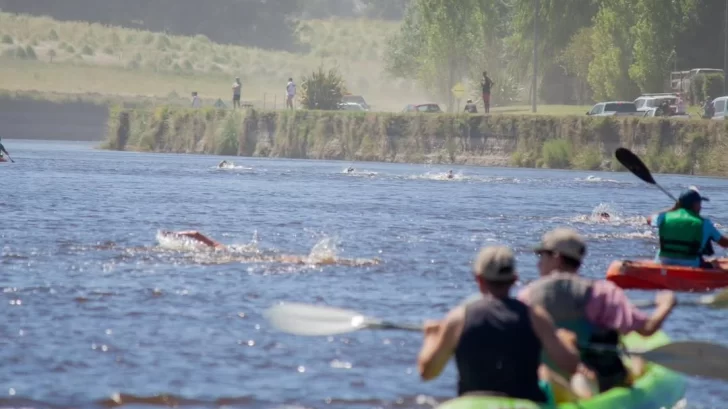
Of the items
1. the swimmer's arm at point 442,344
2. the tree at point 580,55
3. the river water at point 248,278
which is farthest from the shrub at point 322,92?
the swimmer's arm at point 442,344

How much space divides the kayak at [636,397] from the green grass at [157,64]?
101 m

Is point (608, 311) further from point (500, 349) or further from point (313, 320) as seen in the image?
point (313, 320)

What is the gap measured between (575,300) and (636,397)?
1158 millimetres

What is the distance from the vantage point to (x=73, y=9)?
144 metres

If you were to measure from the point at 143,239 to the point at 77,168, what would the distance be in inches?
1263

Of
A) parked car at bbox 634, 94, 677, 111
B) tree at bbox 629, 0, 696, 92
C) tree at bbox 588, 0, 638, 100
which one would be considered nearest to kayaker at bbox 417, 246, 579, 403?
parked car at bbox 634, 94, 677, 111

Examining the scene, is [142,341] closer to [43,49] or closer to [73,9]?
[43,49]

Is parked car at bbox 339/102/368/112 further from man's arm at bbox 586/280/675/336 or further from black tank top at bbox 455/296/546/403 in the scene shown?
black tank top at bbox 455/296/546/403

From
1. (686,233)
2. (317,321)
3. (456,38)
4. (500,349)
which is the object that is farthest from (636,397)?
(456,38)

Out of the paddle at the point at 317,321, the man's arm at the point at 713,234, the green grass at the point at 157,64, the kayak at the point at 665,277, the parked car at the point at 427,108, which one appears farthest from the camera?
the green grass at the point at 157,64

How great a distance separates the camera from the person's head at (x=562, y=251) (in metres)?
11.7

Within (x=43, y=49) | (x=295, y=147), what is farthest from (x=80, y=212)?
(x=43, y=49)

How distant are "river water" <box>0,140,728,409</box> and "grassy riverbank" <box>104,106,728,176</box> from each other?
10.6 m

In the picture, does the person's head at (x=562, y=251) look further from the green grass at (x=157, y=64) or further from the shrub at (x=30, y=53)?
the shrub at (x=30, y=53)
